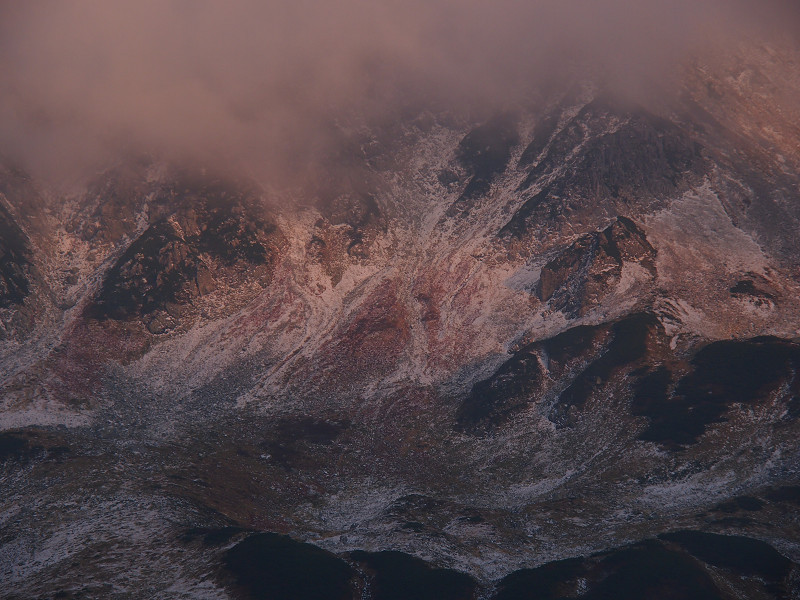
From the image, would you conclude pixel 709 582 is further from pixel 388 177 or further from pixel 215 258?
pixel 388 177

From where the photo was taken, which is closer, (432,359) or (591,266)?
(432,359)

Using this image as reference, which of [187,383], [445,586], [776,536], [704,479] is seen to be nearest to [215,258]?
[187,383]

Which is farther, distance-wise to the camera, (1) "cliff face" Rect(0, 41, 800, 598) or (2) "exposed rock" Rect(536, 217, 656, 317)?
(2) "exposed rock" Rect(536, 217, 656, 317)

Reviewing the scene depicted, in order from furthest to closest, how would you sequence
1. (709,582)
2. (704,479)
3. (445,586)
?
1. (704,479)
2. (445,586)
3. (709,582)

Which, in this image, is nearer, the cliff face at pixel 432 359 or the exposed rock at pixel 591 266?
the cliff face at pixel 432 359

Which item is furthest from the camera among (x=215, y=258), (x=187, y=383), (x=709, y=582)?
(x=215, y=258)

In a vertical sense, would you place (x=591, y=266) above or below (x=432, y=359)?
above

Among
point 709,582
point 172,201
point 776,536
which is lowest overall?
point 172,201

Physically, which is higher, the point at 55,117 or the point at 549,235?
the point at 549,235
